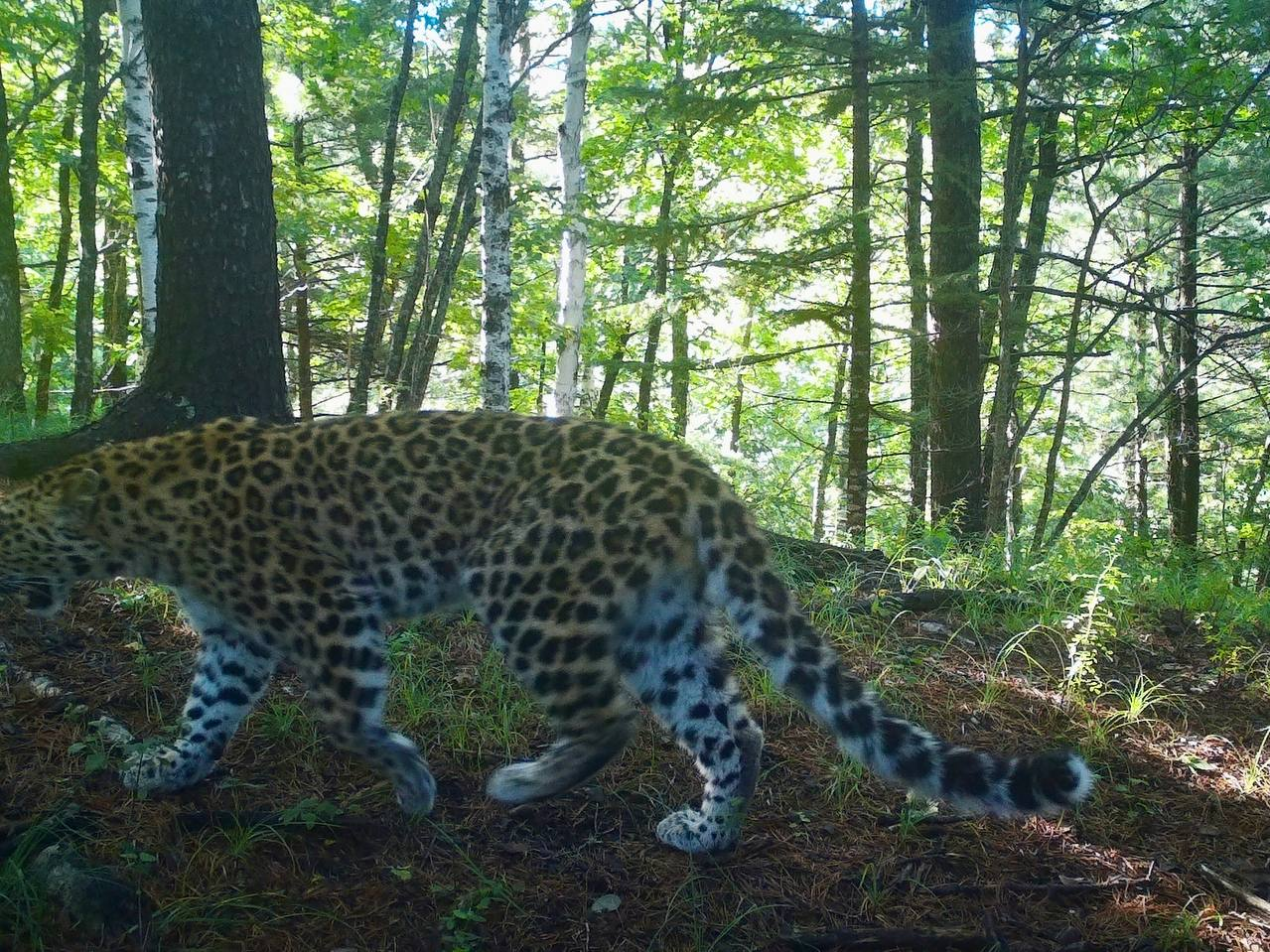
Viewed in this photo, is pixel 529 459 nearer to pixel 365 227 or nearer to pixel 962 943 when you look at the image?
pixel 962 943

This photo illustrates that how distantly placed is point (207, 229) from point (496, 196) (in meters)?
4.44

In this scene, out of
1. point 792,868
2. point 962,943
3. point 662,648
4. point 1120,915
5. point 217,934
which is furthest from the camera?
point 662,648

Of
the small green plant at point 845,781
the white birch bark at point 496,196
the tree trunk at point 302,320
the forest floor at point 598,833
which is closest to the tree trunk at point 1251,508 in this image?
the forest floor at point 598,833

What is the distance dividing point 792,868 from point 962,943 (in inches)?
28.8

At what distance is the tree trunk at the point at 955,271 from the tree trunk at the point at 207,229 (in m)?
7.75

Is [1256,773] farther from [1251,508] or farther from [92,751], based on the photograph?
[1251,508]

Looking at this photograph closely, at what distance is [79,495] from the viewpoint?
436 centimetres

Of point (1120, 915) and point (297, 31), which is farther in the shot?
point (297, 31)

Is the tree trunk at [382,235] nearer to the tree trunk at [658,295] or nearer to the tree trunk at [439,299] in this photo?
the tree trunk at [439,299]

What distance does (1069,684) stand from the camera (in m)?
5.14

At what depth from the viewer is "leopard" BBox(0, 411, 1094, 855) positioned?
375 centimetres

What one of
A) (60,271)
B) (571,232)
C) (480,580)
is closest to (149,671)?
(480,580)

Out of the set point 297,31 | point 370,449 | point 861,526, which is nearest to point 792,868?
point 370,449

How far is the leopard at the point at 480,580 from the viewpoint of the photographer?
3752mm
